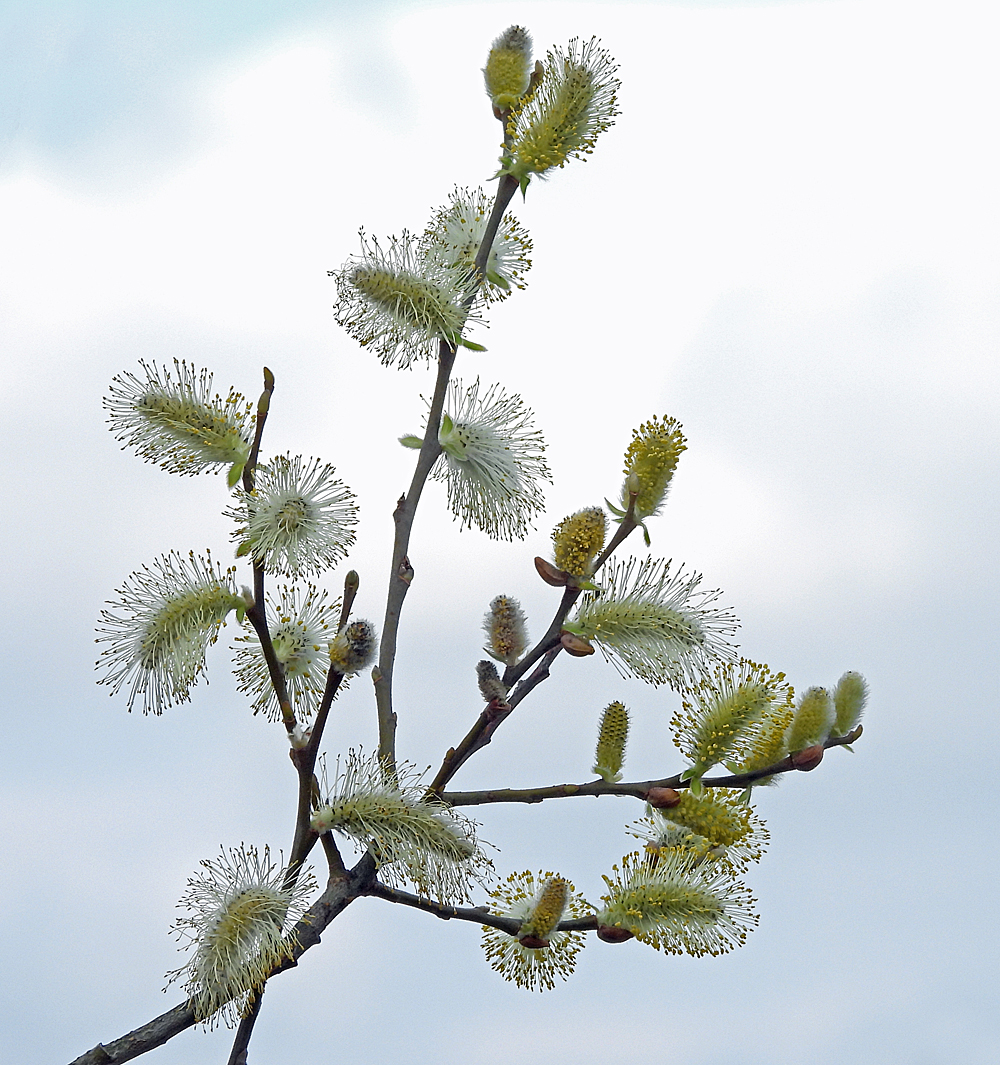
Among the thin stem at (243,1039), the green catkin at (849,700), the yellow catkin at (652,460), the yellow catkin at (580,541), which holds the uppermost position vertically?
the yellow catkin at (652,460)

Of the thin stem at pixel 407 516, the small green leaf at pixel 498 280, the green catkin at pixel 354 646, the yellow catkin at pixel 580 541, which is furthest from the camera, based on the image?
the small green leaf at pixel 498 280

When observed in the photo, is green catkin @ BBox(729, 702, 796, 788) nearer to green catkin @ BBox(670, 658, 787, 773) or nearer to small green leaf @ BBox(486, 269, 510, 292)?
green catkin @ BBox(670, 658, 787, 773)

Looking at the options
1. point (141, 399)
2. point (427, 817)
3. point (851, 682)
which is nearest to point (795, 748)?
point (851, 682)

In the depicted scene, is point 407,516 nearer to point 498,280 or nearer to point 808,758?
point 498,280

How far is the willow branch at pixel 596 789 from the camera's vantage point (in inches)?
70.3

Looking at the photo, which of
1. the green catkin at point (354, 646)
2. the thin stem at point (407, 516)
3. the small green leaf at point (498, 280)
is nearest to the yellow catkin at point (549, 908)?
the thin stem at point (407, 516)

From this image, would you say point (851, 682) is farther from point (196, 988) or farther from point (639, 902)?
point (196, 988)

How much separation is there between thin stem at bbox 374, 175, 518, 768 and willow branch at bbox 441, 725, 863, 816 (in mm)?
128

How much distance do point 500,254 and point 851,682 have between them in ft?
2.72

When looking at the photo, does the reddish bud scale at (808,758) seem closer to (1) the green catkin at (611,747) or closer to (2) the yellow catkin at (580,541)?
(1) the green catkin at (611,747)

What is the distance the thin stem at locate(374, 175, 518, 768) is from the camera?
188 centimetres

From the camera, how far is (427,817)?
1.69 m

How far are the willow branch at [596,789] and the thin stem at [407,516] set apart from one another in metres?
0.13

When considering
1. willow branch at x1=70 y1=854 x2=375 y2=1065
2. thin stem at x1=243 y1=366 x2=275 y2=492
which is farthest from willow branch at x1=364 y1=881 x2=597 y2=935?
thin stem at x1=243 y1=366 x2=275 y2=492
